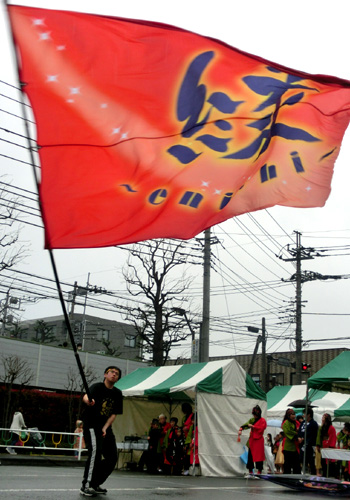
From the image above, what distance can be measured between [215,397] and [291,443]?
8.49 feet

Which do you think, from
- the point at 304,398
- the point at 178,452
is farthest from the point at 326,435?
the point at 304,398

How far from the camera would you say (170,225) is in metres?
7.97

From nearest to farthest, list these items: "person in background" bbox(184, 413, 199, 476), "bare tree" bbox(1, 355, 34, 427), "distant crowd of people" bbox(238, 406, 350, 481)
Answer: "distant crowd of people" bbox(238, 406, 350, 481), "person in background" bbox(184, 413, 199, 476), "bare tree" bbox(1, 355, 34, 427)

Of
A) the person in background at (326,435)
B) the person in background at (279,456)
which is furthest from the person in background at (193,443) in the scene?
the person in background at (279,456)

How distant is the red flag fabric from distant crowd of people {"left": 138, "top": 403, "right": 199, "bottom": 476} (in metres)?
11.0

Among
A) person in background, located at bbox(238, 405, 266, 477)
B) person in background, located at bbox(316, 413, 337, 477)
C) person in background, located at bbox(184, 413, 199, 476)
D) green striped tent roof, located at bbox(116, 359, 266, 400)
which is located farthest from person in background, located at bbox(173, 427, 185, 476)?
person in background, located at bbox(316, 413, 337, 477)

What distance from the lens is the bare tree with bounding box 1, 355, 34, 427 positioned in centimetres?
2814

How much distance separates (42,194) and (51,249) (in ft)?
2.09

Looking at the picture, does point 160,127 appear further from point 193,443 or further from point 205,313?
point 205,313

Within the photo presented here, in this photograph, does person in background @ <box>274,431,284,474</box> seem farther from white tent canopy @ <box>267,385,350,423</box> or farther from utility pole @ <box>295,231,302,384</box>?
utility pole @ <box>295,231,302,384</box>

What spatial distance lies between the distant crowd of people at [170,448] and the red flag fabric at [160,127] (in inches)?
434

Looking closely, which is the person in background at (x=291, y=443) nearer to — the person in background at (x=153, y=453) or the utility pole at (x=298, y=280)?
the person in background at (x=153, y=453)

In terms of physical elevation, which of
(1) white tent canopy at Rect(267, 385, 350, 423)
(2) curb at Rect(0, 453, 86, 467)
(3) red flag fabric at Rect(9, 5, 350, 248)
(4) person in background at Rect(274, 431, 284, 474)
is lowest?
(2) curb at Rect(0, 453, 86, 467)

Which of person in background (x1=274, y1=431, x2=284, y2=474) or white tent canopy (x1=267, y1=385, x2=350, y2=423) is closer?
person in background (x1=274, y1=431, x2=284, y2=474)
